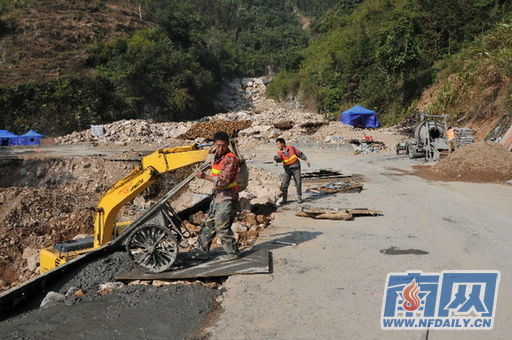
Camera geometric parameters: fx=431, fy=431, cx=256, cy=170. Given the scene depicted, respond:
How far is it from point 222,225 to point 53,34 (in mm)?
59227

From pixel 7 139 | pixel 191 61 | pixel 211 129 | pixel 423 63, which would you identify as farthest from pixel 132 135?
pixel 191 61

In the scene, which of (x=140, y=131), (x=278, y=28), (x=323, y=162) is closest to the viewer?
(x=323, y=162)

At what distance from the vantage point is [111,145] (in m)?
29.9

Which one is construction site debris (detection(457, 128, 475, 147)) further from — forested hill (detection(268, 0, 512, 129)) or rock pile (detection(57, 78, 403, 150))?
rock pile (detection(57, 78, 403, 150))

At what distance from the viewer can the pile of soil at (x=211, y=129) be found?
31967mm

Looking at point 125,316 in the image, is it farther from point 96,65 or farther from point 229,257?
point 96,65

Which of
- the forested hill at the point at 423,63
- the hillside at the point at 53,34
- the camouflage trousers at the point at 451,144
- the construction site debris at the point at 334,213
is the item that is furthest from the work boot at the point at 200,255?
the hillside at the point at 53,34

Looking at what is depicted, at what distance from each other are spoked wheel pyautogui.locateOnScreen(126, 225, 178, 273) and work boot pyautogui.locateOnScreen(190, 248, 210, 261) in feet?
1.75

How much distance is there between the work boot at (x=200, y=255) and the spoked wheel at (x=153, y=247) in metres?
A: 0.53

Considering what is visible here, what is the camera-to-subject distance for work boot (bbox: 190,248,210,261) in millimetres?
6531

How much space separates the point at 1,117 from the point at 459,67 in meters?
38.6

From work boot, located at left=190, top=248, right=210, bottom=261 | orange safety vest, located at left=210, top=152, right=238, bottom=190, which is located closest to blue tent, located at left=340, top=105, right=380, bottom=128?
work boot, located at left=190, top=248, right=210, bottom=261

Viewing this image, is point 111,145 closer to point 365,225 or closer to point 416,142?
point 416,142

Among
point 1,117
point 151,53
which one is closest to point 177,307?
point 1,117
